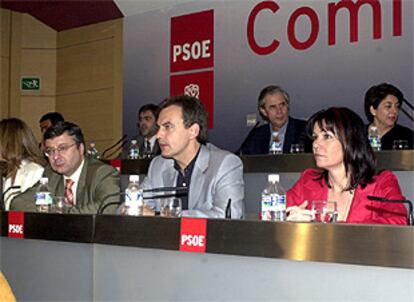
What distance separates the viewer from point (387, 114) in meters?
4.39

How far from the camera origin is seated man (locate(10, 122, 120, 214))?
326cm

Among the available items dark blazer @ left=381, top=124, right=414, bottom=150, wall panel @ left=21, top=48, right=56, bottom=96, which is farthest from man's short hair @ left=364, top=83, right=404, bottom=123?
wall panel @ left=21, top=48, right=56, bottom=96

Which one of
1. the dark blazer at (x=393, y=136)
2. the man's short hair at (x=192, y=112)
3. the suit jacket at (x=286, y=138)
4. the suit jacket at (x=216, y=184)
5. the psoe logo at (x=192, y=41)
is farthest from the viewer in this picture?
the psoe logo at (x=192, y=41)

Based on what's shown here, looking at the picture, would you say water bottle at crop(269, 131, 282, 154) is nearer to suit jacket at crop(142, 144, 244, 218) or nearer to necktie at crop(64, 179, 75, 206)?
necktie at crop(64, 179, 75, 206)

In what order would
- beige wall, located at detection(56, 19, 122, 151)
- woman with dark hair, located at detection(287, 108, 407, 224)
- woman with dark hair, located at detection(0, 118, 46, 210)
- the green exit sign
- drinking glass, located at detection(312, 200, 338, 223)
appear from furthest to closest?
the green exit sign < beige wall, located at detection(56, 19, 122, 151) < woman with dark hair, located at detection(0, 118, 46, 210) < woman with dark hair, located at detection(287, 108, 407, 224) < drinking glass, located at detection(312, 200, 338, 223)

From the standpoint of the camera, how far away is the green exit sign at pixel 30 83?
741 cm

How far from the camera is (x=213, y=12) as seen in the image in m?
6.25

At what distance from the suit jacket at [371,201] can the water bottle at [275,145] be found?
73.9 inches

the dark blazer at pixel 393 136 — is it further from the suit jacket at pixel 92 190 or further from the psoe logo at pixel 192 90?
the psoe logo at pixel 192 90

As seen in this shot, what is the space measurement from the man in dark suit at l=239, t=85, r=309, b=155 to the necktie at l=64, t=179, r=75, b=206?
1.56m

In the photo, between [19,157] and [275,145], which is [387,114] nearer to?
[275,145]

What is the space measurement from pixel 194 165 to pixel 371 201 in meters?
0.78

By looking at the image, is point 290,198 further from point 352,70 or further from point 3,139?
point 352,70

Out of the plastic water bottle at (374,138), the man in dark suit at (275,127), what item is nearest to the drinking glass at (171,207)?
the plastic water bottle at (374,138)
